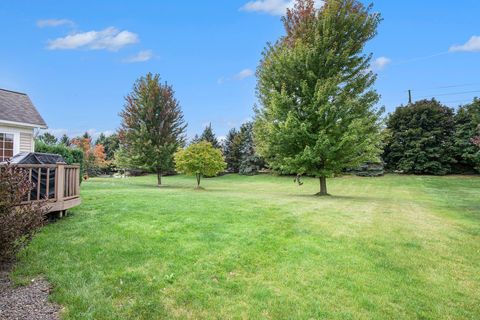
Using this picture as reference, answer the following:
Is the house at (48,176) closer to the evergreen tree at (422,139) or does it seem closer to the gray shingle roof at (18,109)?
the gray shingle roof at (18,109)

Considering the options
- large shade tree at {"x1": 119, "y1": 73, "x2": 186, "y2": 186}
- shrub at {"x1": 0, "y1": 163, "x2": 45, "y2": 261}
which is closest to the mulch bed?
shrub at {"x1": 0, "y1": 163, "x2": 45, "y2": 261}

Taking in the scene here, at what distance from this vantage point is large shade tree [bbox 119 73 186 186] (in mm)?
22688

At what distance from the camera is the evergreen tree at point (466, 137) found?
91.9 ft

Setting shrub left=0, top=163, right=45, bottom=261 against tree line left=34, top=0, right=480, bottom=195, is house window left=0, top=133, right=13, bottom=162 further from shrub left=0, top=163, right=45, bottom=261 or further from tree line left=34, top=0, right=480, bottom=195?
shrub left=0, top=163, right=45, bottom=261

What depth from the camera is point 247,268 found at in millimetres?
4395

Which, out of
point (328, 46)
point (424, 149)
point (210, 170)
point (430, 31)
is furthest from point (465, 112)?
point (210, 170)

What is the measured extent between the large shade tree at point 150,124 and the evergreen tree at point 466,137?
2739 centimetres

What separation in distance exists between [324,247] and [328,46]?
12.2 m

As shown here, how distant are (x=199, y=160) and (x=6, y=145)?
10.1 metres

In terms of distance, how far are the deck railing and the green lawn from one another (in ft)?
1.44

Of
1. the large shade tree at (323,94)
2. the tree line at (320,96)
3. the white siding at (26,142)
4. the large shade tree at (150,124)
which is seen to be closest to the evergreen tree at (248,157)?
the large shade tree at (150,124)

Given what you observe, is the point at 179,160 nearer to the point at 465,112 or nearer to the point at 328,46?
the point at 328,46

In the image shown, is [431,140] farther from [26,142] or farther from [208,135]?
[26,142]

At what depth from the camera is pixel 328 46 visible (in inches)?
580
